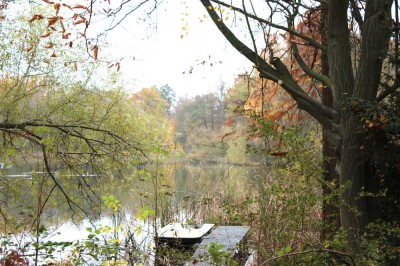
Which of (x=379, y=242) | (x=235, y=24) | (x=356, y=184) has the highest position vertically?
(x=235, y=24)

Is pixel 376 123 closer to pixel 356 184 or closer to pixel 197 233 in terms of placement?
pixel 356 184

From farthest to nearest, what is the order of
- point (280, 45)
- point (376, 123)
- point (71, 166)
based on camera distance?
point (280, 45) → point (71, 166) → point (376, 123)

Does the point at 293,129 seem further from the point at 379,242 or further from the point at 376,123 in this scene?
the point at 379,242

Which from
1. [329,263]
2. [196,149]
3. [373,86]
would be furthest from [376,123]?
[196,149]

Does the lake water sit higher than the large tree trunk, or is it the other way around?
the large tree trunk

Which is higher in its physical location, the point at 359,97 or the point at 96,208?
the point at 359,97

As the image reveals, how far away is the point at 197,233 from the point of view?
516 cm

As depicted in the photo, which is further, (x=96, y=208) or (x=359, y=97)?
(x=96, y=208)

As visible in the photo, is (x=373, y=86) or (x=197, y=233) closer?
(x=373, y=86)

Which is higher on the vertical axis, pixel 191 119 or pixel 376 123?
pixel 191 119

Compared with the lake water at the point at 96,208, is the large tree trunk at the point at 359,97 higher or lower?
higher

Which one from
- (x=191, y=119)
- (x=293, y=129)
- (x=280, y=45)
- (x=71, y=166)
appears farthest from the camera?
(x=191, y=119)

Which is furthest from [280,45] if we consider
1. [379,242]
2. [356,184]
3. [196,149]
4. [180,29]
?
[196,149]

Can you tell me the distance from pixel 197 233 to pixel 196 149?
2332 cm
